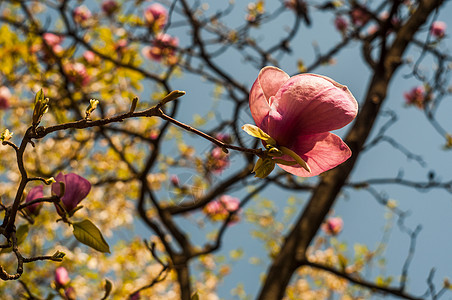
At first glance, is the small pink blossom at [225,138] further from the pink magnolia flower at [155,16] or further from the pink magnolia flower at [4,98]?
the pink magnolia flower at [4,98]

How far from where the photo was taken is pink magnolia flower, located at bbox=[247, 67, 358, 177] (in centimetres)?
50

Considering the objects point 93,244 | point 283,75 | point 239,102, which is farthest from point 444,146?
point 93,244

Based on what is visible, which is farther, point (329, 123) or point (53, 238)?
point (53, 238)

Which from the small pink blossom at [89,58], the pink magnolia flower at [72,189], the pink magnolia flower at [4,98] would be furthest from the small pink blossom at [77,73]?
the pink magnolia flower at [72,189]

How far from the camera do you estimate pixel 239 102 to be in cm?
191

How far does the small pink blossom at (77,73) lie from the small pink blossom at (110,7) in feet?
3.09

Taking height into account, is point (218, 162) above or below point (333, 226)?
below

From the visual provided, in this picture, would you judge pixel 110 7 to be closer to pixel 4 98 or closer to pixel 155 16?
pixel 155 16

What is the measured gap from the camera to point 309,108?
19.7 inches

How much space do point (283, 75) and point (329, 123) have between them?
98 mm

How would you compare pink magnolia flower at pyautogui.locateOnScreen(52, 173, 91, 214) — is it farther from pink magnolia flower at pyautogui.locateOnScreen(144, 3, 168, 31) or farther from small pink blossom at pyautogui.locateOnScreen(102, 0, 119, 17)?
small pink blossom at pyautogui.locateOnScreen(102, 0, 119, 17)

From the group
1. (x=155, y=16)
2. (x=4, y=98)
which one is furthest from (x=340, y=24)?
(x=4, y=98)

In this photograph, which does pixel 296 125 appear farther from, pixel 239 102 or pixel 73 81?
pixel 73 81

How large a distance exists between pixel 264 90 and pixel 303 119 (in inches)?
2.8
